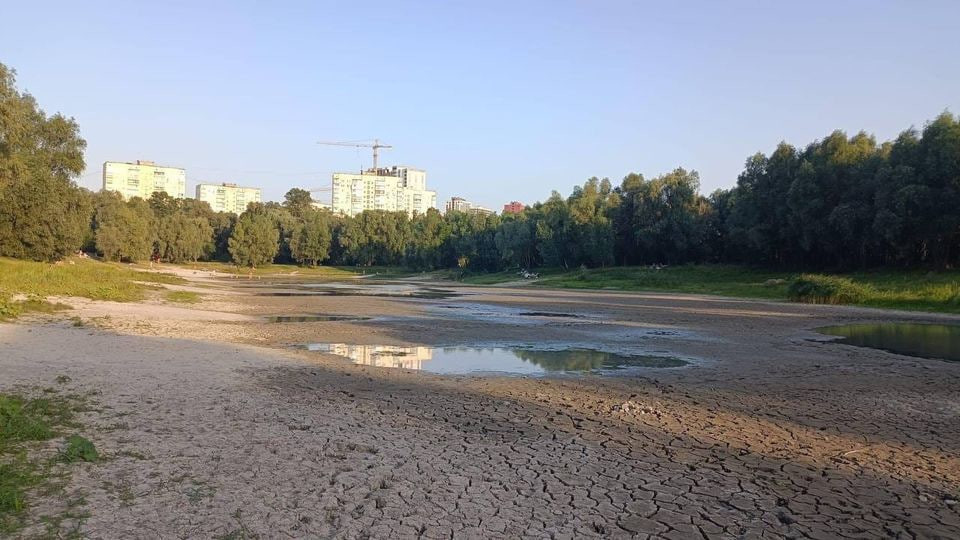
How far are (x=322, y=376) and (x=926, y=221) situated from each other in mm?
53335

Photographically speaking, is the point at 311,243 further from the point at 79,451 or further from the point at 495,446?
the point at 79,451

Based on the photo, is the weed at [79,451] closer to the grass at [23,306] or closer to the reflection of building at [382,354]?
the reflection of building at [382,354]

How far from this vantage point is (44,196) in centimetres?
5466

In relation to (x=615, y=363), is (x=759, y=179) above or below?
above

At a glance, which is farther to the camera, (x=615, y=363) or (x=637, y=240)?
(x=637, y=240)

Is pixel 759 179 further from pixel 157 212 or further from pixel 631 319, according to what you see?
pixel 157 212

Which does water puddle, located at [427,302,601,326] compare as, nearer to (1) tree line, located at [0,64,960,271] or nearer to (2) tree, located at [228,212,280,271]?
(1) tree line, located at [0,64,960,271]

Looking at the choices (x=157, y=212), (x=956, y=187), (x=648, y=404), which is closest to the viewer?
(x=648, y=404)

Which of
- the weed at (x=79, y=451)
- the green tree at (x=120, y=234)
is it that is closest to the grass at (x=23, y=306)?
the weed at (x=79, y=451)

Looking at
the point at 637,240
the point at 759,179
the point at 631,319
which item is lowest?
the point at 631,319

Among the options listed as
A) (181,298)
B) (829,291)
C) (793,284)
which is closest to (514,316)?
(181,298)

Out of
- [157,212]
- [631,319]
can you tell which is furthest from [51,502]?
[157,212]

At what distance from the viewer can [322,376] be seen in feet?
48.6

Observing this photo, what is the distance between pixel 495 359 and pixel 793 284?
3658cm
